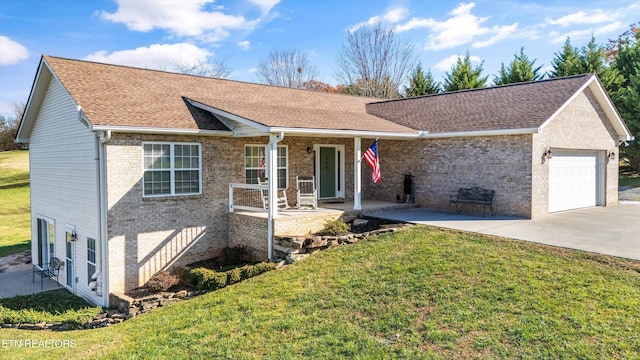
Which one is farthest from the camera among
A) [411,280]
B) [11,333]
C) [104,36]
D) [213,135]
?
[104,36]

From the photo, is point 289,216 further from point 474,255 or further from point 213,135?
point 474,255

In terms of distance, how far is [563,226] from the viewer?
11828mm

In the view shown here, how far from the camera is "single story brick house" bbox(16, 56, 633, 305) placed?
1123 centimetres

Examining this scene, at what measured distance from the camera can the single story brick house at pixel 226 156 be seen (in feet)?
36.9

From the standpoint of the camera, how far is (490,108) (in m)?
15.2

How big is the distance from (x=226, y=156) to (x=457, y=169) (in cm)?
760

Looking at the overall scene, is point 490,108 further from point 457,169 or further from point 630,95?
point 630,95

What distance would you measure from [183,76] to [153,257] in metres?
6.85

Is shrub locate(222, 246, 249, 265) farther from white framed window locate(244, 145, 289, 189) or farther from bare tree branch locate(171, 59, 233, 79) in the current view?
bare tree branch locate(171, 59, 233, 79)

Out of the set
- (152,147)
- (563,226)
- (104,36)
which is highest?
(104,36)

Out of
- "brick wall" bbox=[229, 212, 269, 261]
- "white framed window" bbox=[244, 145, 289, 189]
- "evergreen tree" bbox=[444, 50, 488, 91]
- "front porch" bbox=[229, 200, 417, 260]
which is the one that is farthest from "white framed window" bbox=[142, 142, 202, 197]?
"evergreen tree" bbox=[444, 50, 488, 91]

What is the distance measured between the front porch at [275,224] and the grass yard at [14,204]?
12.5 m

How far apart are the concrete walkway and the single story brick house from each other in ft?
2.28

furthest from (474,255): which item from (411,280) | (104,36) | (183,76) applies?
(104,36)
